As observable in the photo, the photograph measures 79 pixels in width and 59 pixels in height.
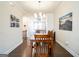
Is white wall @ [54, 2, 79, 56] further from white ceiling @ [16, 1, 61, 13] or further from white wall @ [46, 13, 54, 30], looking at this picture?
white wall @ [46, 13, 54, 30]

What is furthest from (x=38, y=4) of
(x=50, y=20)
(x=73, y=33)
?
(x=50, y=20)

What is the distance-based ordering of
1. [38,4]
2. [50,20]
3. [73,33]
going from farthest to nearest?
[50,20]
[38,4]
[73,33]

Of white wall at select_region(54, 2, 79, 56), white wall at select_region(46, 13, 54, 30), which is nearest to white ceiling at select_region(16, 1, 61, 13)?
white wall at select_region(54, 2, 79, 56)

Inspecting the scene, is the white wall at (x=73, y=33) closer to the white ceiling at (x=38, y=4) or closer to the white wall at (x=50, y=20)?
the white ceiling at (x=38, y=4)

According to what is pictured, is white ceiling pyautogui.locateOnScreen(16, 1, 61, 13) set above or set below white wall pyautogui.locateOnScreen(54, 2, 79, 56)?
above

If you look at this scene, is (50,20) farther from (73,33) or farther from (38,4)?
(73,33)

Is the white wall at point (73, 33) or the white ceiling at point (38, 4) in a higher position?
the white ceiling at point (38, 4)

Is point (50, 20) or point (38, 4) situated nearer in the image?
point (38, 4)

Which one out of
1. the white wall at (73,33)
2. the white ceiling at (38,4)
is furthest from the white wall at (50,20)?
the white wall at (73,33)

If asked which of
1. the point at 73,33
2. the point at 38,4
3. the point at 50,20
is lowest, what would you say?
the point at 73,33

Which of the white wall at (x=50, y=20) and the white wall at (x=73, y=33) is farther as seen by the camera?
the white wall at (x=50, y=20)

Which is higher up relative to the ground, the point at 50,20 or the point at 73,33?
the point at 50,20

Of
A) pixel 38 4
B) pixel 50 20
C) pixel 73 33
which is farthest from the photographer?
pixel 50 20

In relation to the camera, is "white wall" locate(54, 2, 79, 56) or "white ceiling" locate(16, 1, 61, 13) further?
"white ceiling" locate(16, 1, 61, 13)
